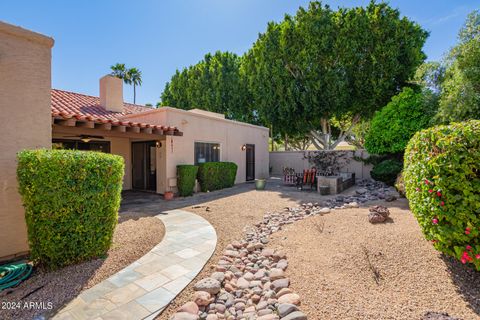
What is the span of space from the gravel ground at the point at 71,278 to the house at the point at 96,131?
1.52 m

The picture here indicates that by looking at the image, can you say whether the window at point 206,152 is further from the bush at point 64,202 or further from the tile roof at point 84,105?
the bush at point 64,202

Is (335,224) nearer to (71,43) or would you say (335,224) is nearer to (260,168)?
(260,168)

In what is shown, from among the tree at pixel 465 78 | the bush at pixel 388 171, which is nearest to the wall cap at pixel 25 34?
the tree at pixel 465 78

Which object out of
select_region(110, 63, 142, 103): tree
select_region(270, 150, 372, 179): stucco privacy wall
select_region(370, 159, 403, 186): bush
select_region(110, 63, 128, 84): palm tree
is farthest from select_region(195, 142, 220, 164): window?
select_region(110, 63, 128, 84): palm tree

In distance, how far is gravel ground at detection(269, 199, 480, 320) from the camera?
2510 millimetres

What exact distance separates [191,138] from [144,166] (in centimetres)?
300

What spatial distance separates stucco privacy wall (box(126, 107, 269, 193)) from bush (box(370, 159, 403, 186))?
7497 mm

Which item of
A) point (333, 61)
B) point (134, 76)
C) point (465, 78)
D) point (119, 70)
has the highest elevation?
point (119, 70)

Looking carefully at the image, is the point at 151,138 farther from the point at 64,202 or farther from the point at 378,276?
the point at 378,276

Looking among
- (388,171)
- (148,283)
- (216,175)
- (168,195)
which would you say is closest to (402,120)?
(388,171)

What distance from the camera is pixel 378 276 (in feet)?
10.1

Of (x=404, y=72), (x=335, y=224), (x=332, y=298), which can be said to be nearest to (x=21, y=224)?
(x=332, y=298)

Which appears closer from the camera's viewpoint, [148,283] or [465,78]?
[148,283]

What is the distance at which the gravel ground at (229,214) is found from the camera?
10.0ft
